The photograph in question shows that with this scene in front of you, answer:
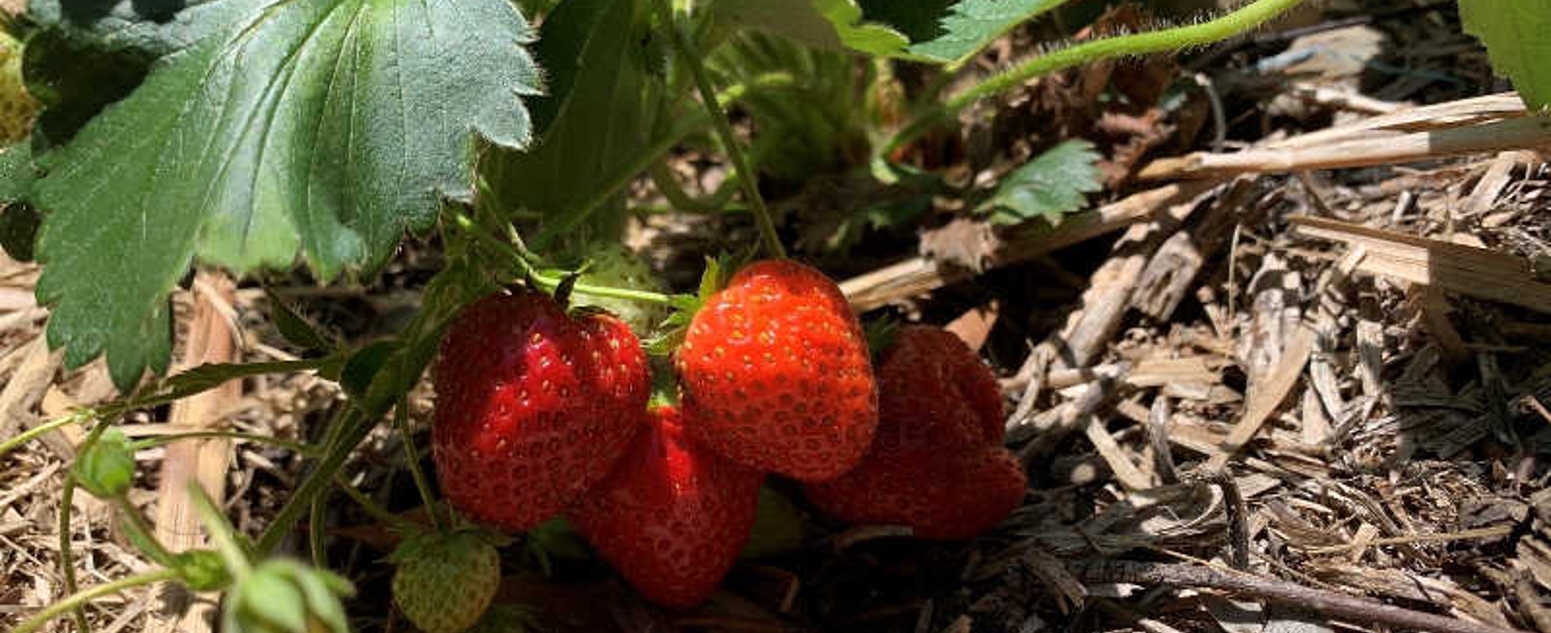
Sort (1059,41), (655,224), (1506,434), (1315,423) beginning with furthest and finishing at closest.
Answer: (655,224) → (1059,41) → (1315,423) → (1506,434)

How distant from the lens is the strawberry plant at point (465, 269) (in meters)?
1.49

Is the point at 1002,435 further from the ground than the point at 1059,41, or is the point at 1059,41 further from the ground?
the point at 1059,41

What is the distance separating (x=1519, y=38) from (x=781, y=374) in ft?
2.96

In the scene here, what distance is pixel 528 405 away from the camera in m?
1.53

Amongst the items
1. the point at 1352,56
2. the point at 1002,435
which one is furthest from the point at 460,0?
the point at 1352,56

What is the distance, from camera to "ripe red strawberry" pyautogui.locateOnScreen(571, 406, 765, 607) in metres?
1.66

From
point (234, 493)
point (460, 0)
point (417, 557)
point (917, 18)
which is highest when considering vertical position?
point (460, 0)

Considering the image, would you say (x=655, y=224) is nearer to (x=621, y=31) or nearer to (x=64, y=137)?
(x=621, y=31)

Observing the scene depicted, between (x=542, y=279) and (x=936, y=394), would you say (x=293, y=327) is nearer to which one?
(x=542, y=279)

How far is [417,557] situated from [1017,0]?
0.92 meters

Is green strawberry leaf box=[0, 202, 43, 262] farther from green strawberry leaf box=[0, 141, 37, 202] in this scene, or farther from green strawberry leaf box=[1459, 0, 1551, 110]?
green strawberry leaf box=[1459, 0, 1551, 110]

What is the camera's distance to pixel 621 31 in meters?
1.85

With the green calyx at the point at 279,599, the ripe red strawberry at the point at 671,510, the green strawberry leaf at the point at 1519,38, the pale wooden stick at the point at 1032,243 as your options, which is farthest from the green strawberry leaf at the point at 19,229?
the green strawberry leaf at the point at 1519,38

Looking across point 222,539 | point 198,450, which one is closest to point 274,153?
point 222,539
